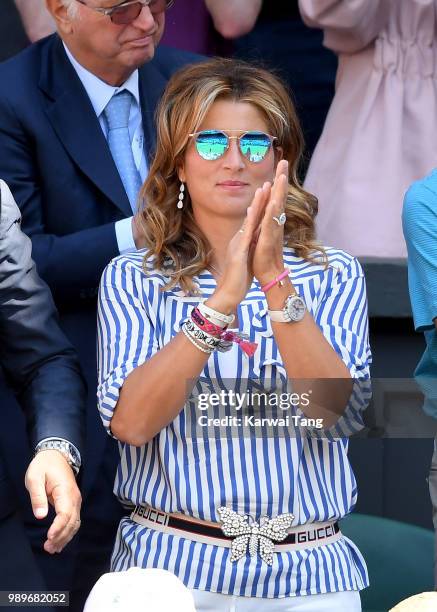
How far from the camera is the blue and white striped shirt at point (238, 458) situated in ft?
8.15

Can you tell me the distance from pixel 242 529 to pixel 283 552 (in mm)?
93

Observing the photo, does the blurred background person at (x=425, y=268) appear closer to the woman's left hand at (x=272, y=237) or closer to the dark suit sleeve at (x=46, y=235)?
the woman's left hand at (x=272, y=237)

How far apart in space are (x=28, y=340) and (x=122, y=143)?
100 centimetres

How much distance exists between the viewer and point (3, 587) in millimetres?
2359

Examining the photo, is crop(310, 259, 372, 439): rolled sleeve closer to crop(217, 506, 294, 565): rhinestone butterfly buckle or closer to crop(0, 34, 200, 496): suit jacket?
crop(217, 506, 294, 565): rhinestone butterfly buckle

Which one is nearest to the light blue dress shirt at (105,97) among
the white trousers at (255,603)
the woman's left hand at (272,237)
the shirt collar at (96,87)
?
the shirt collar at (96,87)

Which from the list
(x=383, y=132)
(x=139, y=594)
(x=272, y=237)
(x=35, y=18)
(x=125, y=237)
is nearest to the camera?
(x=139, y=594)

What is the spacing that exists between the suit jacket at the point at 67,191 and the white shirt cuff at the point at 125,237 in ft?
0.05

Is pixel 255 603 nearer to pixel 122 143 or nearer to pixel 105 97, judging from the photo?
pixel 122 143

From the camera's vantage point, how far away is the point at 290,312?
8.07 ft

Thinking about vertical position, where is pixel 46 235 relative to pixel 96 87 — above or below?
below

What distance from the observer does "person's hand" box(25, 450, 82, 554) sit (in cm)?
209

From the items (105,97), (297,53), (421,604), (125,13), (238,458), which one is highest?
(125,13)

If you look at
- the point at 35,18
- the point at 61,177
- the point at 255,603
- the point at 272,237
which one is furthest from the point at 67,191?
the point at 255,603
